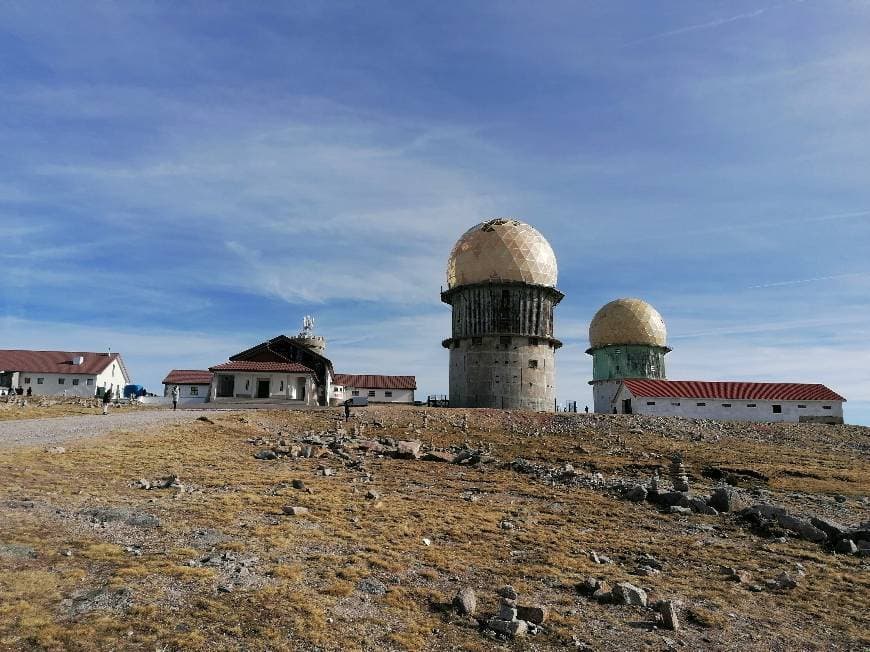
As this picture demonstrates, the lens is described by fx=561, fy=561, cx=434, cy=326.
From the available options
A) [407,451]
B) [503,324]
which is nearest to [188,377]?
[503,324]

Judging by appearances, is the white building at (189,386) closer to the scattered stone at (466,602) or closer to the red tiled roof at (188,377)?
the red tiled roof at (188,377)

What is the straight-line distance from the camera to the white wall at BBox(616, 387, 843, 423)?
41062 mm

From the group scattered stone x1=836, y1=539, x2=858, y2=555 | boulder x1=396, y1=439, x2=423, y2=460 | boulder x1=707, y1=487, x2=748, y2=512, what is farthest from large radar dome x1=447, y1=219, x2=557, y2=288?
scattered stone x1=836, y1=539, x2=858, y2=555

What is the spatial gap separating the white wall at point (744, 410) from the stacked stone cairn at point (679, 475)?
19093mm

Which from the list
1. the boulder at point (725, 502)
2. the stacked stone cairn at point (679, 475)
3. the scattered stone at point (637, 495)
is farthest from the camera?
the stacked stone cairn at point (679, 475)

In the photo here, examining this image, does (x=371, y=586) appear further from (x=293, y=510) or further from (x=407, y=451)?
(x=407, y=451)

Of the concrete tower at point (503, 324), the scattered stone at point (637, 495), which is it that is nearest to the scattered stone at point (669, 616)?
the scattered stone at point (637, 495)

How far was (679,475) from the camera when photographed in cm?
1911

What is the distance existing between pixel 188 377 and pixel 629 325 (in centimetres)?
4314

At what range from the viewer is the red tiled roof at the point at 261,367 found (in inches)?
1634

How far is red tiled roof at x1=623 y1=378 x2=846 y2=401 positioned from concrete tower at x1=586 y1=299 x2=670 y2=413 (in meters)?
8.49

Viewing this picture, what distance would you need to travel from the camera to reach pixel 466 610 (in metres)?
7.10

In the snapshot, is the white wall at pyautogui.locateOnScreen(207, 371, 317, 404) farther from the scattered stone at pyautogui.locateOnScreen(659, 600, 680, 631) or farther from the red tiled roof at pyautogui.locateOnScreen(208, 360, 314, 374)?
the scattered stone at pyautogui.locateOnScreen(659, 600, 680, 631)

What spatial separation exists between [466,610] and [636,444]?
21231 mm
